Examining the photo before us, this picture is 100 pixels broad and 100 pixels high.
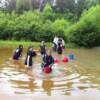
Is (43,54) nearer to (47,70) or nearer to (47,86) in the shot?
(47,70)

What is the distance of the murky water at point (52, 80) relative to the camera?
50.9 feet

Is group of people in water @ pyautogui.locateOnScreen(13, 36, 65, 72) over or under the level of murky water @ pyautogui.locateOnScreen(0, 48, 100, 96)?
over

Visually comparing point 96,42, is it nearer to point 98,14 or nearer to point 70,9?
point 98,14

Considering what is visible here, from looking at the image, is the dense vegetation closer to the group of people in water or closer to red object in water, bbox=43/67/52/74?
the group of people in water

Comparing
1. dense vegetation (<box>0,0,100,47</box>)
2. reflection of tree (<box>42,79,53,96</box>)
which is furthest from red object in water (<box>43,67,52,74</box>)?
dense vegetation (<box>0,0,100,47</box>)

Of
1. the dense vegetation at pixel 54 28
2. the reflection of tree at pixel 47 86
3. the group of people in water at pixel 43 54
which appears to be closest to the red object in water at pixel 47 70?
the group of people in water at pixel 43 54

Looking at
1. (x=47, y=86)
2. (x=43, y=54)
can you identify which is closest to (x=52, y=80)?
(x=47, y=86)

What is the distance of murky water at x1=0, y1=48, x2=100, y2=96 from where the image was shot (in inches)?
610

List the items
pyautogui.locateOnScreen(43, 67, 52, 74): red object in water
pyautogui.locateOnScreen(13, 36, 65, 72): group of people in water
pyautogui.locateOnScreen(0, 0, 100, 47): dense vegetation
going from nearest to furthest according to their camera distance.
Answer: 1. pyautogui.locateOnScreen(43, 67, 52, 74): red object in water
2. pyautogui.locateOnScreen(13, 36, 65, 72): group of people in water
3. pyautogui.locateOnScreen(0, 0, 100, 47): dense vegetation

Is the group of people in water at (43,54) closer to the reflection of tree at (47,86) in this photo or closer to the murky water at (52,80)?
the murky water at (52,80)

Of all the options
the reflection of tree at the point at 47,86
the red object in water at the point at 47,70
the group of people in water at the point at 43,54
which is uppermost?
the group of people in water at the point at 43,54

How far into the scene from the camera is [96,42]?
1542 inches

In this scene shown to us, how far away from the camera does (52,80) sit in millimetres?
17719

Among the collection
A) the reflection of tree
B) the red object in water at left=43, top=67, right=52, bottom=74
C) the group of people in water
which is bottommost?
the reflection of tree
